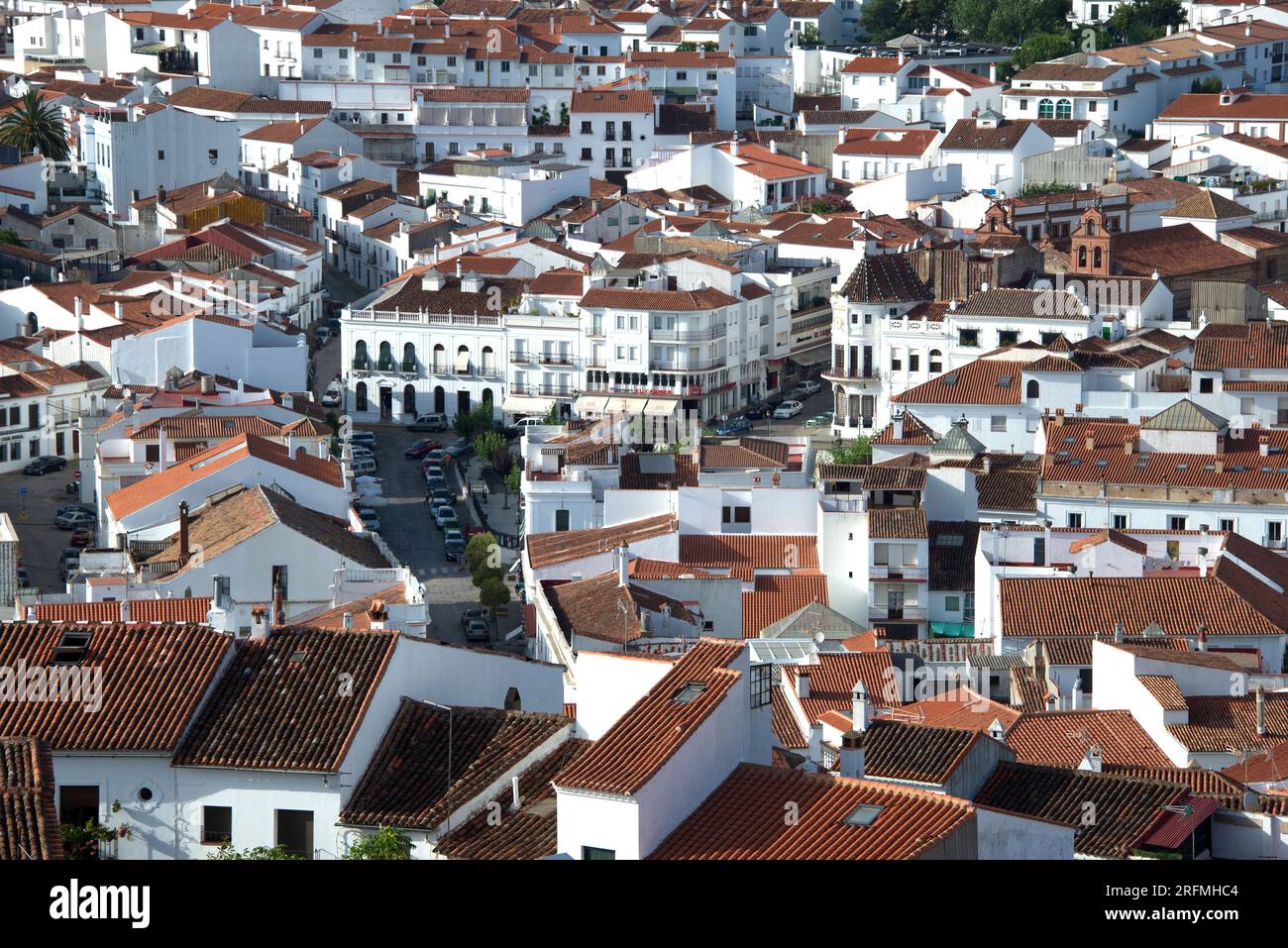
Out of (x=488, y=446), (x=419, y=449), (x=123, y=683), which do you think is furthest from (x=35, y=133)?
(x=123, y=683)

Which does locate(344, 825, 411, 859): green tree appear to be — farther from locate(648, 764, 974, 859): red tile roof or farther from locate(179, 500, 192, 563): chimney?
locate(179, 500, 192, 563): chimney

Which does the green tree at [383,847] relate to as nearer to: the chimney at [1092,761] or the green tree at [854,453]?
the chimney at [1092,761]

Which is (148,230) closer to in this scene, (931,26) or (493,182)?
(493,182)

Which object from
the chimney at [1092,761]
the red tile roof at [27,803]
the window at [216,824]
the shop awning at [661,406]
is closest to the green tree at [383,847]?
the window at [216,824]

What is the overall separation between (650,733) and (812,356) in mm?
62505

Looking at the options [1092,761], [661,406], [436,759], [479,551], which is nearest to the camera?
[436,759]

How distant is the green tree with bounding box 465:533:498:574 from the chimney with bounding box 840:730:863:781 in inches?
1283

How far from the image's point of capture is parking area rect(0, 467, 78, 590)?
52800 mm

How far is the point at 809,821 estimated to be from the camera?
17.2 meters

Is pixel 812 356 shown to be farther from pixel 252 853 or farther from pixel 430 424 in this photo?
pixel 252 853

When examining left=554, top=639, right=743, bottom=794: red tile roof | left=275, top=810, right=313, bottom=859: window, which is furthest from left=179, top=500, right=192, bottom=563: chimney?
left=554, top=639, right=743, bottom=794: red tile roof
